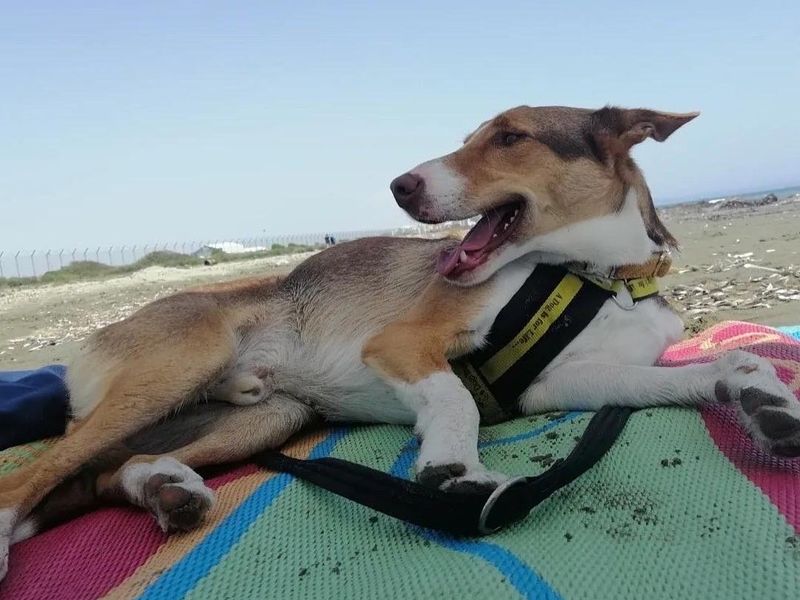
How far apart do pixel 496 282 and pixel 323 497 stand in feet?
4.26

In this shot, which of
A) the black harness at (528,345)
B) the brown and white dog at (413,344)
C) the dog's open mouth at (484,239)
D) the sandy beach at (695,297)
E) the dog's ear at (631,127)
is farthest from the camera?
the sandy beach at (695,297)

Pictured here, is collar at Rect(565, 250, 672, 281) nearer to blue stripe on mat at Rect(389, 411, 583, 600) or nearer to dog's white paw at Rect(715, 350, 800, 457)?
dog's white paw at Rect(715, 350, 800, 457)

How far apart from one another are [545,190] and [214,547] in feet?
6.87

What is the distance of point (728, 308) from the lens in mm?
6500

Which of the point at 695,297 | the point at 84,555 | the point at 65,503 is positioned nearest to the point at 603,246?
the point at 84,555

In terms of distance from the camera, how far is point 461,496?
182 cm

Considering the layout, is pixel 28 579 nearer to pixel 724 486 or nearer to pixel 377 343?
pixel 377 343

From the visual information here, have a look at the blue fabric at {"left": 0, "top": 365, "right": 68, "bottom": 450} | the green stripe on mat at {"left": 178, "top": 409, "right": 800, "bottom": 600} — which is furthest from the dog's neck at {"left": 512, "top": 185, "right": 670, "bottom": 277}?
the blue fabric at {"left": 0, "top": 365, "right": 68, "bottom": 450}

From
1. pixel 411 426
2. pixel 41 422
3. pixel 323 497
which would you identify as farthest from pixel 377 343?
pixel 41 422

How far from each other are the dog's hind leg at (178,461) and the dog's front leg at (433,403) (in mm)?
617

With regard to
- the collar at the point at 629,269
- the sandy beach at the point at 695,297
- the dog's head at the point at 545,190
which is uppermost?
the dog's head at the point at 545,190

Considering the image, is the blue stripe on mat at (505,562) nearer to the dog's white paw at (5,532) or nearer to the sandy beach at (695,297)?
the dog's white paw at (5,532)

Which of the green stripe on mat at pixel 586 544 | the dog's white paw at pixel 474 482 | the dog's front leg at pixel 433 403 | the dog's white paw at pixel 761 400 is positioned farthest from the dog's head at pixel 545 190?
the dog's white paw at pixel 474 482

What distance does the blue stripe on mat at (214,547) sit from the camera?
1.73 m
